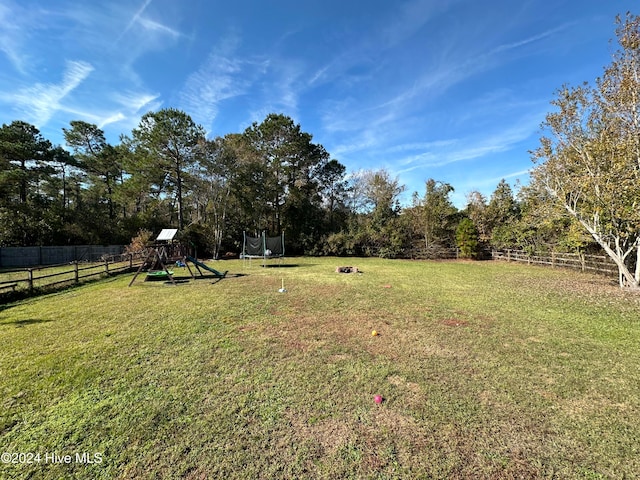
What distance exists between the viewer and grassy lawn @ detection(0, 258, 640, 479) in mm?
2072

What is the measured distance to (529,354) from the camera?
382cm

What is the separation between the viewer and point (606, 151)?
25.3 ft

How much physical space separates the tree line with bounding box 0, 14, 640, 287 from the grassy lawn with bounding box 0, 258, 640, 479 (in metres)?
5.87

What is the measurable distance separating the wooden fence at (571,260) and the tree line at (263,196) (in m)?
0.47

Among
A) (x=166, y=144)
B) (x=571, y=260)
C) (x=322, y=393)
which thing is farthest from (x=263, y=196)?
(x=322, y=393)

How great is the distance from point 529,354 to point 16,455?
5.47 m

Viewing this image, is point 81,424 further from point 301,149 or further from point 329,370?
point 301,149

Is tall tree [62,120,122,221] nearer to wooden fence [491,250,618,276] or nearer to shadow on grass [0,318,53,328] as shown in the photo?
shadow on grass [0,318,53,328]

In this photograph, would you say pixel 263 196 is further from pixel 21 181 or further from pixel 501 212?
pixel 501 212

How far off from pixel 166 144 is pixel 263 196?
7560 millimetres

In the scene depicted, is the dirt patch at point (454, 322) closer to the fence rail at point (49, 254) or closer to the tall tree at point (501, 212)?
the tall tree at point (501, 212)

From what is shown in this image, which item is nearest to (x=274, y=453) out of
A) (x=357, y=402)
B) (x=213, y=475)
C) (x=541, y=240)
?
(x=213, y=475)

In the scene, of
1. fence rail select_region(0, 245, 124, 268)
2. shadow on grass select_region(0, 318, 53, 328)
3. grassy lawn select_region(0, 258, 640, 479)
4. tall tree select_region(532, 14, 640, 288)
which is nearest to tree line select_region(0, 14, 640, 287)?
tall tree select_region(532, 14, 640, 288)

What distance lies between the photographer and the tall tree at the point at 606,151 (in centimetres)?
734
